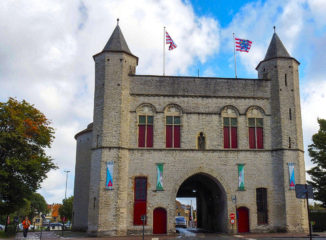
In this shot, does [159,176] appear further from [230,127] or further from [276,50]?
[276,50]

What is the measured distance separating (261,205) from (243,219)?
1891 mm

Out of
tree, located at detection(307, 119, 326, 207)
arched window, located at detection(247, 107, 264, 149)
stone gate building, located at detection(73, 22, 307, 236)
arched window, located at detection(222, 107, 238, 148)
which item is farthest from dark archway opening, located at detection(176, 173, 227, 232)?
tree, located at detection(307, 119, 326, 207)

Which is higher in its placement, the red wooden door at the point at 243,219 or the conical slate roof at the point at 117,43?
the conical slate roof at the point at 117,43

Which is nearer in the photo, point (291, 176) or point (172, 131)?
point (291, 176)

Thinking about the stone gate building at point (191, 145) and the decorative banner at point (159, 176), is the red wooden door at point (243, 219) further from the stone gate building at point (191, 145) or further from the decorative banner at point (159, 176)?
the decorative banner at point (159, 176)

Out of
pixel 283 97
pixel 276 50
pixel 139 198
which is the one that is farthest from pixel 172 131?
pixel 276 50

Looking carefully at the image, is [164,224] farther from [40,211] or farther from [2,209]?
[40,211]

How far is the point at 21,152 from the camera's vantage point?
29.6 meters

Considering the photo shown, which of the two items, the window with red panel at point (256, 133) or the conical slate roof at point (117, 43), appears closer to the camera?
the window with red panel at point (256, 133)

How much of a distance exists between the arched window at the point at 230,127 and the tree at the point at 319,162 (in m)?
13.3

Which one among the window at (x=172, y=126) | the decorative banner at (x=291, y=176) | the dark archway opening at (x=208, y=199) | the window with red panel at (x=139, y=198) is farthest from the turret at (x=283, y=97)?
the window with red panel at (x=139, y=198)

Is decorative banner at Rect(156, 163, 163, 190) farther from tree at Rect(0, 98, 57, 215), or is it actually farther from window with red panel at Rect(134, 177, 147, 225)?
tree at Rect(0, 98, 57, 215)

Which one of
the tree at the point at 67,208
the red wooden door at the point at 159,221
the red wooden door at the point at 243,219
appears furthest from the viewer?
the tree at the point at 67,208

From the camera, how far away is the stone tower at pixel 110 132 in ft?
90.1
